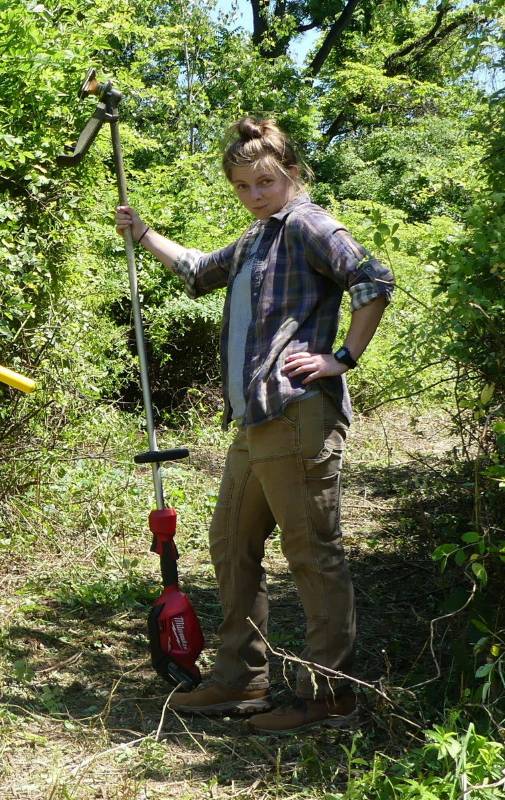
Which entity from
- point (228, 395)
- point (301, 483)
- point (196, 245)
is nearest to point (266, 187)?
point (228, 395)

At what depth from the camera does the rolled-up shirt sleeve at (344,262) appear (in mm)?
3318

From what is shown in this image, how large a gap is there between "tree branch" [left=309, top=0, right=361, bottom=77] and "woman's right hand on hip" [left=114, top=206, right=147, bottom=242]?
18.2 meters

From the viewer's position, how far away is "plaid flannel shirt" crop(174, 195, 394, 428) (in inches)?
132

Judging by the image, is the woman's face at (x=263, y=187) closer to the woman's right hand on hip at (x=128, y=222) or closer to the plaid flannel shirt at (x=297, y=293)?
the plaid flannel shirt at (x=297, y=293)

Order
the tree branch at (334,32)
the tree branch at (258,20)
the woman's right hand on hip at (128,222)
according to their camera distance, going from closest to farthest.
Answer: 1. the woman's right hand on hip at (128,222)
2. the tree branch at (258,20)
3. the tree branch at (334,32)

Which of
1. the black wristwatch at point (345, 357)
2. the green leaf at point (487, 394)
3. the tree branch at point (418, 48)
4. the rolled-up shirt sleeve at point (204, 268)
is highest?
the tree branch at point (418, 48)

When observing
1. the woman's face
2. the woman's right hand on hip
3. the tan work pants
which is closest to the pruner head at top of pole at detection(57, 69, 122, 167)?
the woman's right hand on hip

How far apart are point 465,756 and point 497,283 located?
4.75ft

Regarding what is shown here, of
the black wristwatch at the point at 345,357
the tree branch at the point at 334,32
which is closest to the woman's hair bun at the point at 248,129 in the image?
the black wristwatch at the point at 345,357

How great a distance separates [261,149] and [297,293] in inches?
20.3

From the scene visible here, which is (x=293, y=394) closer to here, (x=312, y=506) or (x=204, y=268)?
(x=312, y=506)

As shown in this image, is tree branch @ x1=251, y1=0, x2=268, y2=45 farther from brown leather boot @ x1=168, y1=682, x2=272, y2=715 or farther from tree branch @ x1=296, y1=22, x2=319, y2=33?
brown leather boot @ x1=168, y1=682, x2=272, y2=715

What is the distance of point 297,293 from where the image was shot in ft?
11.3

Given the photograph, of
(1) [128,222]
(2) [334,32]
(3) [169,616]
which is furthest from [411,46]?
(3) [169,616]
